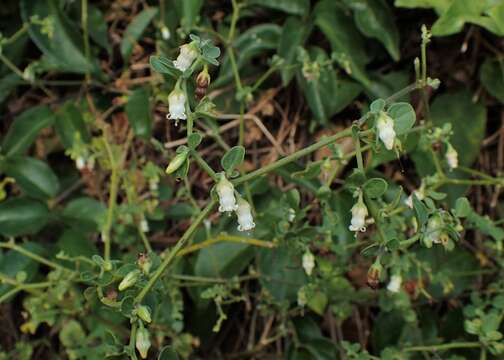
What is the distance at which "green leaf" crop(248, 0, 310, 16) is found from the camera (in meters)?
1.62

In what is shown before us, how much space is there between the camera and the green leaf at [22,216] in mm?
1619

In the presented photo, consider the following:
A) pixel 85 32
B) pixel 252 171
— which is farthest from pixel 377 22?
pixel 85 32

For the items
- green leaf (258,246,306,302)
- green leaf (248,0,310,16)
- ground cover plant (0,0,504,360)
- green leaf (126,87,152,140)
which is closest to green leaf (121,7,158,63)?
ground cover plant (0,0,504,360)

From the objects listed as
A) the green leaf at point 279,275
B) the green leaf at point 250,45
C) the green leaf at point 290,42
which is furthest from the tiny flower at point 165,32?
the green leaf at point 279,275

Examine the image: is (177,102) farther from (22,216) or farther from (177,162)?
(22,216)

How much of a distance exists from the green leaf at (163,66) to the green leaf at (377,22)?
694mm

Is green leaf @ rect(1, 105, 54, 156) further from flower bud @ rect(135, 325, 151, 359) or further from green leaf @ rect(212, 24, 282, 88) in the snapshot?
flower bud @ rect(135, 325, 151, 359)

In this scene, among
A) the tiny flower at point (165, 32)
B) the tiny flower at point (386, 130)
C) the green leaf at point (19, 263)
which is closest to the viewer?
the tiny flower at point (386, 130)

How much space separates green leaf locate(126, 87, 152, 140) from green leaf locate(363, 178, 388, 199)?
764 millimetres

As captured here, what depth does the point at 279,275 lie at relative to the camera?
1.48 metres

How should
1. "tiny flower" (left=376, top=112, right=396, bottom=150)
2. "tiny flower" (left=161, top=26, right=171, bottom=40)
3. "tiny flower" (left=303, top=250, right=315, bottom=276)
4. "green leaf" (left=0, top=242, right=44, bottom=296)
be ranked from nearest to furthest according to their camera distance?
1. "tiny flower" (left=376, top=112, right=396, bottom=150)
2. "tiny flower" (left=303, top=250, right=315, bottom=276)
3. "green leaf" (left=0, top=242, right=44, bottom=296)
4. "tiny flower" (left=161, top=26, right=171, bottom=40)

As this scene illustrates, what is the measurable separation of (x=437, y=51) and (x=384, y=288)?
53cm

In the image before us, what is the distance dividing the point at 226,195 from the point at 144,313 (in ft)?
0.61

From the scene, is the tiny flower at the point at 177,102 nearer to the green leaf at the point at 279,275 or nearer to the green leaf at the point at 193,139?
the green leaf at the point at 193,139
